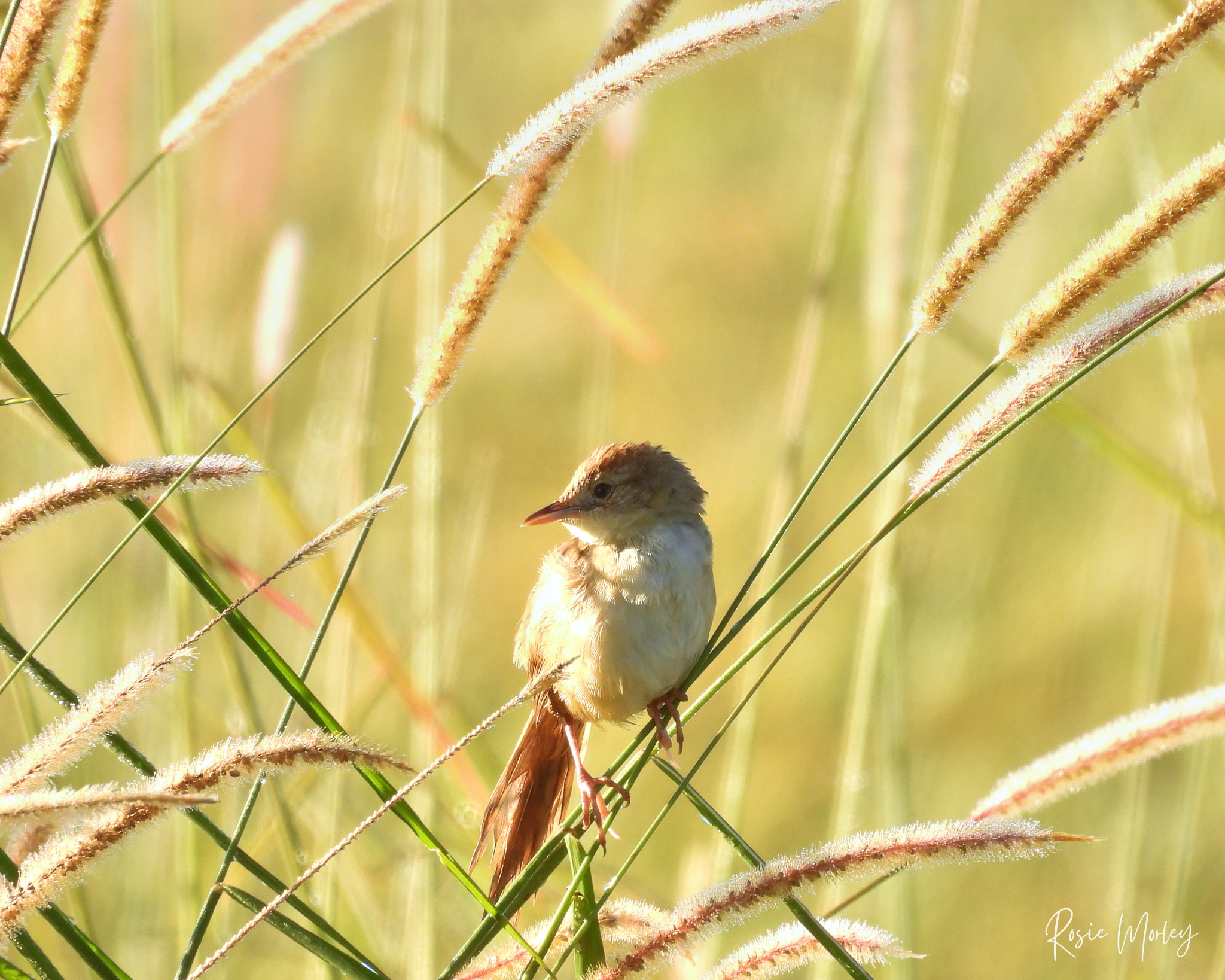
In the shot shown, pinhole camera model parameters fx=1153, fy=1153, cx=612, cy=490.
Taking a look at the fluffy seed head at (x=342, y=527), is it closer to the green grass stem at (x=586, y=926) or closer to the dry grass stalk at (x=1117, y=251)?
the green grass stem at (x=586, y=926)

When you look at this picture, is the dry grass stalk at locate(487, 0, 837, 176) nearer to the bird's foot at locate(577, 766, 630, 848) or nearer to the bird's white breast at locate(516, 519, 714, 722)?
the bird's foot at locate(577, 766, 630, 848)

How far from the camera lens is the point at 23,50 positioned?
130cm

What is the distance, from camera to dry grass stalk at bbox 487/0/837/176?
4.16 feet

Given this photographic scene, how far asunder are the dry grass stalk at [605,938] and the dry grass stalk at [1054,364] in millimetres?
652

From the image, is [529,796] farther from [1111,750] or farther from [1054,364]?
[1054,364]

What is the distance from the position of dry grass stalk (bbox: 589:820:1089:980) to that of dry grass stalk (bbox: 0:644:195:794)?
619 millimetres

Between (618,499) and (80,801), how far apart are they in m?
1.88

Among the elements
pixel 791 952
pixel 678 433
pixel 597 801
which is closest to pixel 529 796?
pixel 597 801

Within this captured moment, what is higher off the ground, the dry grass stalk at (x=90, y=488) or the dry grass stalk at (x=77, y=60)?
the dry grass stalk at (x=77, y=60)

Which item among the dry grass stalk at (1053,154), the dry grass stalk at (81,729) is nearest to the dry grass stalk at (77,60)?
the dry grass stalk at (81,729)

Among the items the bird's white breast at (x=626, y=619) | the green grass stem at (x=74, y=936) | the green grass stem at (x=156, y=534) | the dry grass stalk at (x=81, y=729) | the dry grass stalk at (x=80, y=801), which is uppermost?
the bird's white breast at (x=626, y=619)

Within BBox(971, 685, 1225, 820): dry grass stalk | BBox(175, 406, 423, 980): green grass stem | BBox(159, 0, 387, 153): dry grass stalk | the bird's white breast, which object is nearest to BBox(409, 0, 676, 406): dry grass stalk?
BBox(175, 406, 423, 980): green grass stem

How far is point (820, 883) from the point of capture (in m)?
1.25

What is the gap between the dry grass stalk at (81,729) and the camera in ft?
3.35
